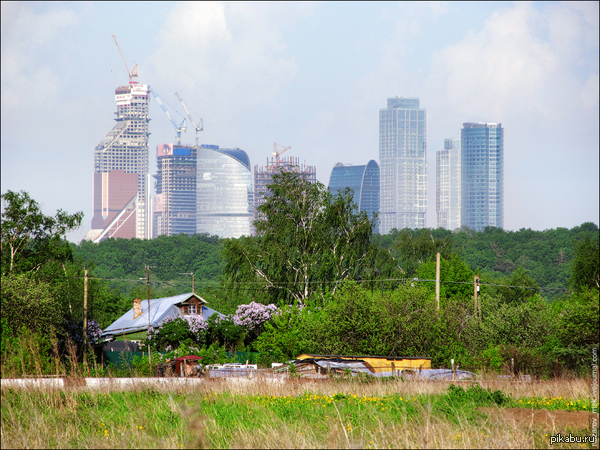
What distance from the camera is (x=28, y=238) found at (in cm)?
3478

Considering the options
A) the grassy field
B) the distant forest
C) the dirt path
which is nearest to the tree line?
the grassy field

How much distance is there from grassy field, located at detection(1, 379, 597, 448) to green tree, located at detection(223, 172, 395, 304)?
2377cm

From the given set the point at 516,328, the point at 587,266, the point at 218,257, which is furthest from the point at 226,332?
the point at 218,257

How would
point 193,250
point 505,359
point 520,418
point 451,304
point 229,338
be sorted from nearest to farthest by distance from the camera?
point 520,418, point 505,359, point 451,304, point 229,338, point 193,250

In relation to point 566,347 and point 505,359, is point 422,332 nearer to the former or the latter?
point 505,359

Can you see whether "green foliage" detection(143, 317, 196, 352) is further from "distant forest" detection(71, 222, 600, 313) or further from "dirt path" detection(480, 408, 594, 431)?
"distant forest" detection(71, 222, 600, 313)

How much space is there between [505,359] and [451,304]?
30.5 ft

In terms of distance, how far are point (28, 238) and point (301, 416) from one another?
26458 mm

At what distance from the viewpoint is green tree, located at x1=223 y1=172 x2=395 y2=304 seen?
1655 inches

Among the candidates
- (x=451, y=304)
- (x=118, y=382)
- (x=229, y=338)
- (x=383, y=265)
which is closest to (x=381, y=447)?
(x=118, y=382)

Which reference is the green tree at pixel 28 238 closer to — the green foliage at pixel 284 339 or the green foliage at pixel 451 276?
the green foliage at pixel 284 339

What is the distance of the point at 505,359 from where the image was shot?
1122 inches

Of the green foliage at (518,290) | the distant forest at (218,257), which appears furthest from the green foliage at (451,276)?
the distant forest at (218,257)

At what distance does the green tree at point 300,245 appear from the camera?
4203 centimetres
